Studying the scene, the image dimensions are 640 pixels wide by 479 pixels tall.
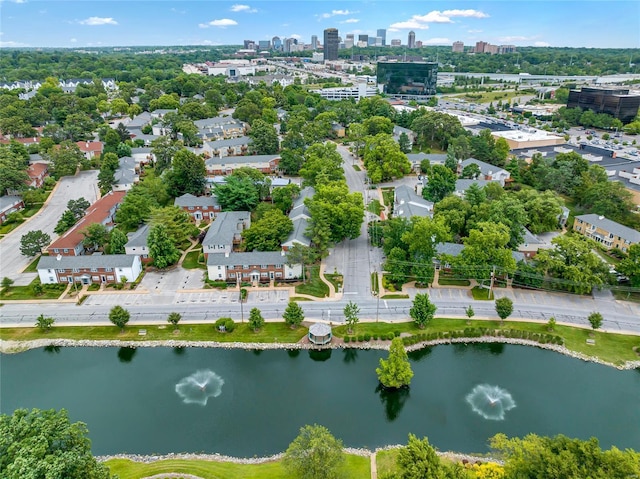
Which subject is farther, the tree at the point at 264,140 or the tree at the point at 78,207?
the tree at the point at 264,140

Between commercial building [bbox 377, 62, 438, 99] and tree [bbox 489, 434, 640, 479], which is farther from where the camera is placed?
commercial building [bbox 377, 62, 438, 99]

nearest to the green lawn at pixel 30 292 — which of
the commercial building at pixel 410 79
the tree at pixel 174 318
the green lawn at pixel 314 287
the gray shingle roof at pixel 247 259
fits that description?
the tree at pixel 174 318

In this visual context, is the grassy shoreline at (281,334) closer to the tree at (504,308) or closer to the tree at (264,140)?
the tree at (504,308)

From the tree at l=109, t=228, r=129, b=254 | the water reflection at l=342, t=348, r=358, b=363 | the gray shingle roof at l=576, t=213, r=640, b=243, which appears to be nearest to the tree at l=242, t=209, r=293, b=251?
the tree at l=109, t=228, r=129, b=254

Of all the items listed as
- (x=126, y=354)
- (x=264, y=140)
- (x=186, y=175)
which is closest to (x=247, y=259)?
(x=126, y=354)

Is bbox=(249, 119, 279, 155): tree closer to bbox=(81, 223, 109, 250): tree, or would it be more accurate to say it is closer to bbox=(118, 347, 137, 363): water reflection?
bbox=(81, 223, 109, 250): tree

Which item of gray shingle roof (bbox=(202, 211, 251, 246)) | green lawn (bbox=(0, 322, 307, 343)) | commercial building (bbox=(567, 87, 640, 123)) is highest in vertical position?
commercial building (bbox=(567, 87, 640, 123))
